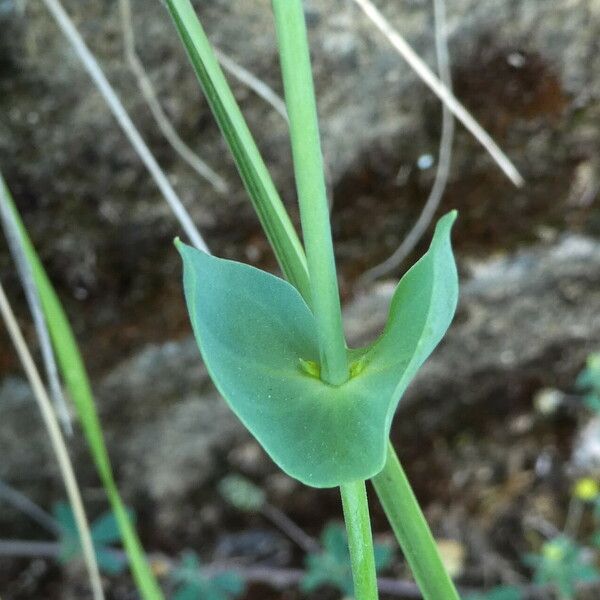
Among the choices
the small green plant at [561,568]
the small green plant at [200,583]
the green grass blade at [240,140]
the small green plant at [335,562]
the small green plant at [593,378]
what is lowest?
the small green plant at [561,568]

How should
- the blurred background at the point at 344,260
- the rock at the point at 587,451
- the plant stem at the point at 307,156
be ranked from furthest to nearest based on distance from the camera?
1. the rock at the point at 587,451
2. the blurred background at the point at 344,260
3. the plant stem at the point at 307,156

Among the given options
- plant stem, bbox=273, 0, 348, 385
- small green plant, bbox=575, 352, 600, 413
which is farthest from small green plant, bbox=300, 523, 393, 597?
plant stem, bbox=273, 0, 348, 385

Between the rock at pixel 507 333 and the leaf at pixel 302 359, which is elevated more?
the leaf at pixel 302 359

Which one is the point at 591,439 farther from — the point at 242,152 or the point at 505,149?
the point at 242,152

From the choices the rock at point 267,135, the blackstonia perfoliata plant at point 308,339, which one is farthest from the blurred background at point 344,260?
the blackstonia perfoliata plant at point 308,339

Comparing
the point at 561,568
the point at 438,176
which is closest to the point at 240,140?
the point at 438,176

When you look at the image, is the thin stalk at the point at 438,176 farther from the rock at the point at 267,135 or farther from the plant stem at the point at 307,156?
the plant stem at the point at 307,156

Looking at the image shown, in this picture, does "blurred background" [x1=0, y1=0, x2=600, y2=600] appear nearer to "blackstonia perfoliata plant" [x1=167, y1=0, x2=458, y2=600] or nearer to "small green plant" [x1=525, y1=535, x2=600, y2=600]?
"small green plant" [x1=525, y1=535, x2=600, y2=600]
